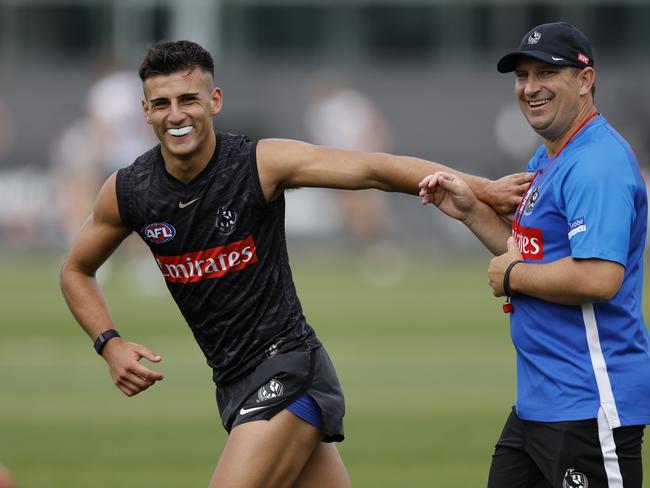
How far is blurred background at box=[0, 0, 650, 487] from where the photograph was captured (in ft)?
37.3

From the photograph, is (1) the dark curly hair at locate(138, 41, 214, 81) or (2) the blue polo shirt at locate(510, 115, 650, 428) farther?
(1) the dark curly hair at locate(138, 41, 214, 81)

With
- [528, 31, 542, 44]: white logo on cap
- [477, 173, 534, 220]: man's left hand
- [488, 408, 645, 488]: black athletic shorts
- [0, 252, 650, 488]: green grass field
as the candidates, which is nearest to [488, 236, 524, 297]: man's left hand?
[477, 173, 534, 220]: man's left hand

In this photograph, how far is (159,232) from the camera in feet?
22.0

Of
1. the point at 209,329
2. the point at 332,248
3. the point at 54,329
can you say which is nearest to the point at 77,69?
the point at 332,248

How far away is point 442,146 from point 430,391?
1842cm

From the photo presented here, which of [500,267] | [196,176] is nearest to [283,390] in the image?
[196,176]

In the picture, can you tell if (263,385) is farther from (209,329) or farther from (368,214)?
(368,214)

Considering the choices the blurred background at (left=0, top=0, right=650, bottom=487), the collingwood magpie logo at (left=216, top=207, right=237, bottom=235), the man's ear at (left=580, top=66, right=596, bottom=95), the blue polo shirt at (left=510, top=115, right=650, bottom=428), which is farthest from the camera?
the blurred background at (left=0, top=0, right=650, bottom=487)

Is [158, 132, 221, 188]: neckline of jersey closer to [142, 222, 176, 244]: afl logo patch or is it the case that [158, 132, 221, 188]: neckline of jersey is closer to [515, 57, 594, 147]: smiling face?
[142, 222, 176, 244]: afl logo patch

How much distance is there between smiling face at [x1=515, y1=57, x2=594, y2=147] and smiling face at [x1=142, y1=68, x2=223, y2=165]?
154cm

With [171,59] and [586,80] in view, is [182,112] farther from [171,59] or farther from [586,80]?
[586,80]

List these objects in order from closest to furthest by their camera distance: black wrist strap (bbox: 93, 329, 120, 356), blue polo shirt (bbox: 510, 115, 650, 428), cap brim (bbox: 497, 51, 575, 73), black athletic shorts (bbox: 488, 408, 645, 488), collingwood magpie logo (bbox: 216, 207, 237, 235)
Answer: blue polo shirt (bbox: 510, 115, 650, 428) < black athletic shorts (bbox: 488, 408, 645, 488) < cap brim (bbox: 497, 51, 575, 73) < collingwood magpie logo (bbox: 216, 207, 237, 235) < black wrist strap (bbox: 93, 329, 120, 356)

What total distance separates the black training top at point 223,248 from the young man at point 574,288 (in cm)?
119

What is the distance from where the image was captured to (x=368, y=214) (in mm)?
27578
